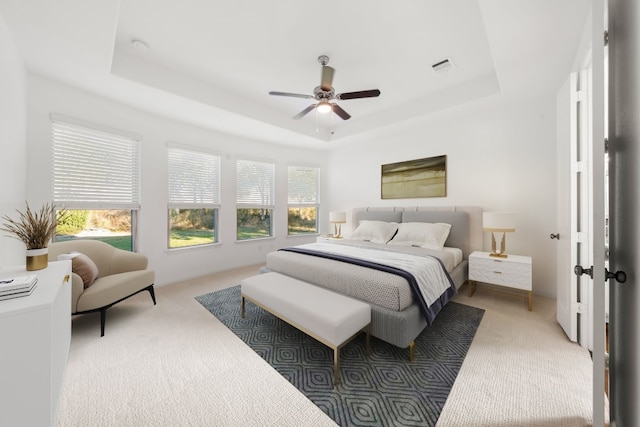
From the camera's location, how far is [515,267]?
283 centimetres

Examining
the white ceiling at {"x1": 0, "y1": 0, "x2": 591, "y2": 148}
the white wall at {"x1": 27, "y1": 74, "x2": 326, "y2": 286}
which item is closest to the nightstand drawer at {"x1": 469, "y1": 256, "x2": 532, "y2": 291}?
the white ceiling at {"x1": 0, "y1": 0, "x2": 591, "y2": 148}

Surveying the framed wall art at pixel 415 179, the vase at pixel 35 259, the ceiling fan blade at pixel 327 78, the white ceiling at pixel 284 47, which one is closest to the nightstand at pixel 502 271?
the framed wall art at pixel 415 179

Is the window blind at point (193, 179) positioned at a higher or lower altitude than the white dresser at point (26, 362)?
higher


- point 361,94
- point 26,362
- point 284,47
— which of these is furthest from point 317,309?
point 284,47

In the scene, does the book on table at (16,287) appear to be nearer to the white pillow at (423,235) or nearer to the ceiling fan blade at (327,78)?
the ceiling fan blade at (327,78)

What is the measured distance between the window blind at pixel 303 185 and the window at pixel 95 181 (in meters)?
2.86

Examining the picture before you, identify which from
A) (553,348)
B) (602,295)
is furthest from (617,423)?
(553,348)

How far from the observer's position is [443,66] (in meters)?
2.81

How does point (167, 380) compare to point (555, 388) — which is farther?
point (167, 380)

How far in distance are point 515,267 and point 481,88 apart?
230cm

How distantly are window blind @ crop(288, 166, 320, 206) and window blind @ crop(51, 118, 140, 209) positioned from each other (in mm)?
2859

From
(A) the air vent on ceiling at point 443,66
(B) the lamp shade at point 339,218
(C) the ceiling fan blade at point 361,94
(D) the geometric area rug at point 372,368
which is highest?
(A) the air vent on ceiling at point 443,66

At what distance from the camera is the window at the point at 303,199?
552 cm

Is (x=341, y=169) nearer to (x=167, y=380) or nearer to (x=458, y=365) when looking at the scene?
(x=458, y=365)
